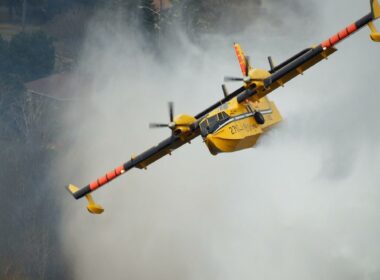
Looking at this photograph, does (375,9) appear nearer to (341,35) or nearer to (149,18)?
(341,35)

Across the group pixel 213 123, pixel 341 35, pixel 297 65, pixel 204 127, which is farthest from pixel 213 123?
pixel 341 35

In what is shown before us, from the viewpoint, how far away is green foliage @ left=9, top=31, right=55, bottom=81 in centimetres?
5356

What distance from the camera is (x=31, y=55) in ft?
178

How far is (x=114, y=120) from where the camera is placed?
50.6 meters

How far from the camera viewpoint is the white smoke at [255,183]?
42281mm

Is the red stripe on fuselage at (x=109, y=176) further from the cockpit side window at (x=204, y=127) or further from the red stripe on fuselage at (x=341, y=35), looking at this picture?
the red stripe on fuselage at (x=341, y=35)

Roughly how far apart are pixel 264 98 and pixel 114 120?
39.0ft

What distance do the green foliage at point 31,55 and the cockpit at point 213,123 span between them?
18990mm

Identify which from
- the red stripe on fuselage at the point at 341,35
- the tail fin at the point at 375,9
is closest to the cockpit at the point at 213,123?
the red stripe on fuselage at the point at 341,35

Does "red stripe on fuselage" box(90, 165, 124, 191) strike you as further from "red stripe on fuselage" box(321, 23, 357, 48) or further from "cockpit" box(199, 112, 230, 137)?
"red stripe on fuselage" box(321, 23, 357, 48)

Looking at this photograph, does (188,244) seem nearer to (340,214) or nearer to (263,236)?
(263,236)

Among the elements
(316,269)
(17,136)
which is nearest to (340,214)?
(316,269)

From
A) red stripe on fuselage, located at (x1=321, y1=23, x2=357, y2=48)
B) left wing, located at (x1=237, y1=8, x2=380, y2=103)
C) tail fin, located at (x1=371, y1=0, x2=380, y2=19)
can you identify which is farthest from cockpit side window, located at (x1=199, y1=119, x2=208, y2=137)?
tail fin, located at (x1=371, y1=0, x2=380, y2=19)

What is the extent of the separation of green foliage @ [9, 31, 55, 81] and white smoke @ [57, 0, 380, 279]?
6.19 m
